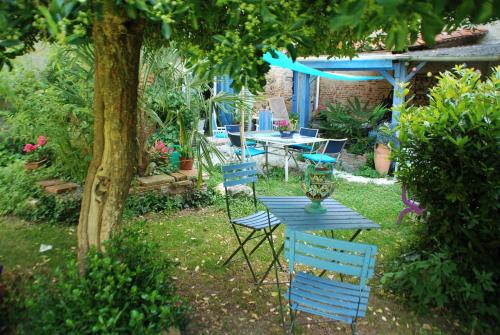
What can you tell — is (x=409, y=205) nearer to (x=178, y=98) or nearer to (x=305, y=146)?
(x=178, y=98)

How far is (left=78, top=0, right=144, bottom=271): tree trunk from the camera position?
1995mm

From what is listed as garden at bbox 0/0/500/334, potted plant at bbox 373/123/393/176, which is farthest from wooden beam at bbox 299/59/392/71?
garden at bbox 0/0/500/334

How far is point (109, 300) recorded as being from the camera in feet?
6.40

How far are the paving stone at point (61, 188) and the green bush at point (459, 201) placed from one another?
13.0ft

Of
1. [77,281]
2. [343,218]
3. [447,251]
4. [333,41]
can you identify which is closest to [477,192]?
[447,251]

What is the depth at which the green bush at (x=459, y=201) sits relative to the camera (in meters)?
2.88

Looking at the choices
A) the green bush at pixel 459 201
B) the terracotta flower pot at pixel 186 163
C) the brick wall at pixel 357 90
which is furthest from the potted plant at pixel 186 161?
the brick wall at pixel 357 90

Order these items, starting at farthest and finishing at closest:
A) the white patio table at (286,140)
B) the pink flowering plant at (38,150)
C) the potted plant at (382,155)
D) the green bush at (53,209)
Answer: the potted plant at (382,155) → the white patio table at (286,140) → the pink flowering plant at (38,150) → the green bush at (53,209)

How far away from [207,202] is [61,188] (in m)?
1.97

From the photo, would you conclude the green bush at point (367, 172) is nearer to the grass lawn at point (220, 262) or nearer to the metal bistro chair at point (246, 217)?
the grass lawn at point (220, 262)

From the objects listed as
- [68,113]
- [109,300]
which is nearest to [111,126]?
[109,300]

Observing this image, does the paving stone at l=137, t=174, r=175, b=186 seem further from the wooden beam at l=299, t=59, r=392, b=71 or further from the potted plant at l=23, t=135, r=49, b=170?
the wooden beam at l=299, t=59, r=392, b=71

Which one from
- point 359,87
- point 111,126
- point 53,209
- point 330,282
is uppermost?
point 359,87

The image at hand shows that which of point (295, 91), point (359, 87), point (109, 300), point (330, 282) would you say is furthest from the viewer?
point (359, 87)
